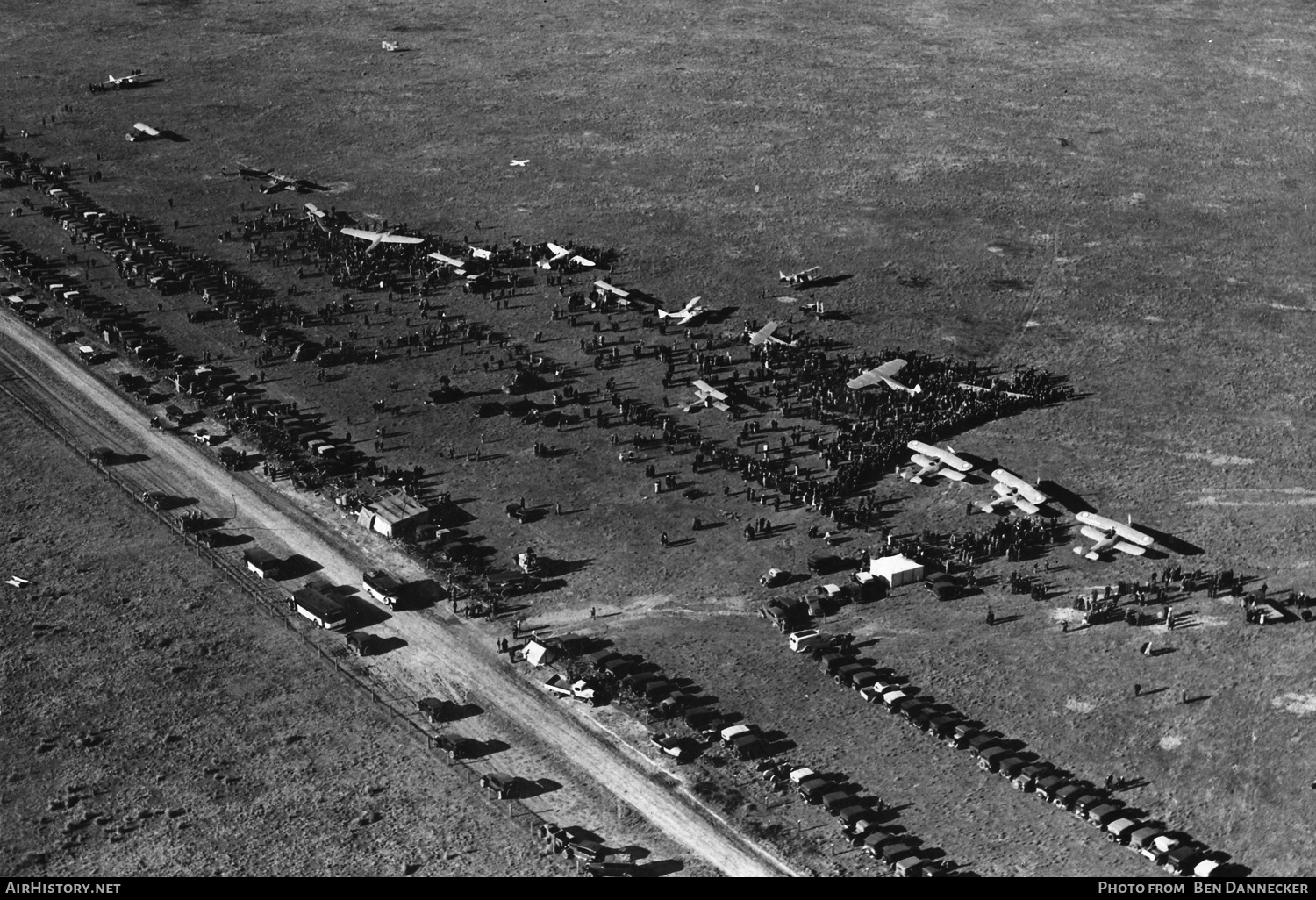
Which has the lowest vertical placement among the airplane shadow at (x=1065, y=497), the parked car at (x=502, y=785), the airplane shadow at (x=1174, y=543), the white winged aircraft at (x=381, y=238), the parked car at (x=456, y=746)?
the parked car at (x=456, y=746)

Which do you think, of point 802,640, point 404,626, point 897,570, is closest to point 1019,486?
point 897,570

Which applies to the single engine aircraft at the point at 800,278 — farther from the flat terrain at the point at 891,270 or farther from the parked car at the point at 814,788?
the parked car at the point at 814,788

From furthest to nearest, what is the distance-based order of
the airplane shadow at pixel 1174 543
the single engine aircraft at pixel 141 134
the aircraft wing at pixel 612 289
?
the single engine aircraft at pixel 141 134
the aircraft wing at pixel 612 289
the airplane shadow at pixel 1174 543

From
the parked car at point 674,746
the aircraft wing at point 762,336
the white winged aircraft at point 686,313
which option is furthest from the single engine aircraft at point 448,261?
the parked car at point 674,746

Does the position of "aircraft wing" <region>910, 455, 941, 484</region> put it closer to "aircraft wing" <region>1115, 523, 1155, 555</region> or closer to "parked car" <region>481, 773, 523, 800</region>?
"aircraft wing" <region>1115, 523, 1155, 555</region>

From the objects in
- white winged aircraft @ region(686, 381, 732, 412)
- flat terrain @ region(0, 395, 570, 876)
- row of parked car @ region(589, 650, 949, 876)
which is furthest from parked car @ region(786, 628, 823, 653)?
white winged aircraft @ region(686, 381, 732, 412)

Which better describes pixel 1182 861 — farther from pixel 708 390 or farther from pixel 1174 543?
pixel 708 390
